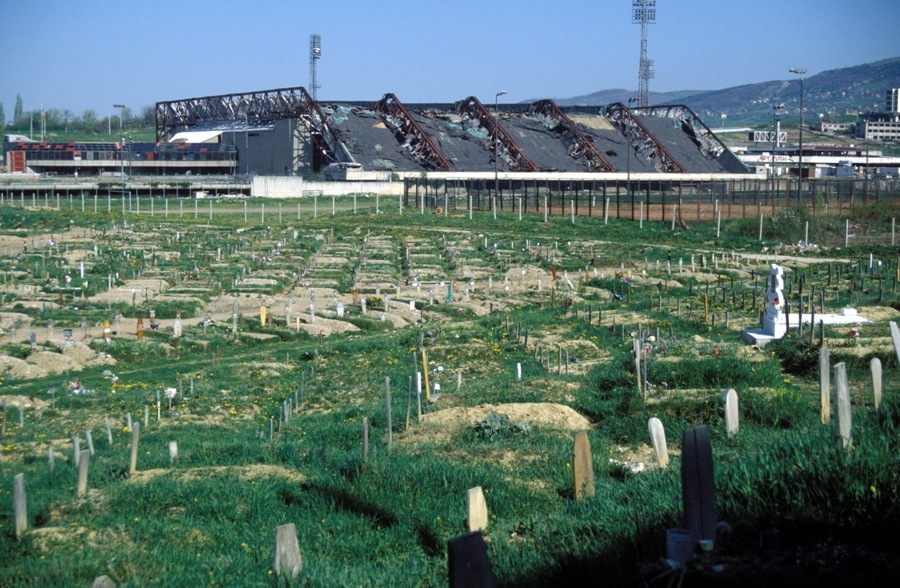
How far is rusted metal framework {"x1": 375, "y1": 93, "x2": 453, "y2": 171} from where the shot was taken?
257ft

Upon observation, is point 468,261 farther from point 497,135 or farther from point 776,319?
point 497,135

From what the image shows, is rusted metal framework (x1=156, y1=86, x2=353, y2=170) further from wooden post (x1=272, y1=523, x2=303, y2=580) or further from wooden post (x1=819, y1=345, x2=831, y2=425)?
wooden post (x1=272, y1=523, x2=303, y2=580)

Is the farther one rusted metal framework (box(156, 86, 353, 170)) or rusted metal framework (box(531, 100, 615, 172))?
rusted metal framework (box(531, 100, 615, 172))

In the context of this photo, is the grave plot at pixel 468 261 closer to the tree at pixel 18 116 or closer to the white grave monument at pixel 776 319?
the white grave monument at pixel 776 319

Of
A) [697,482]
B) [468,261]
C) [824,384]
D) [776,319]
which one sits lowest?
[468,261]

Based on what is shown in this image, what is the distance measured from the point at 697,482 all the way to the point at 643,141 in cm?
8565

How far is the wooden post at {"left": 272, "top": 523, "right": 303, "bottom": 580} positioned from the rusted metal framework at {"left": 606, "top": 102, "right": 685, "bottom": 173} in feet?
261

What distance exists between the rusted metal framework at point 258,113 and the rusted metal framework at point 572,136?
19572mm

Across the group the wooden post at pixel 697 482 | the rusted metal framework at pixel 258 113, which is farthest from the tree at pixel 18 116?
the wooden post at pixel 697 482

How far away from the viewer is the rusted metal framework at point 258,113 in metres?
78.1

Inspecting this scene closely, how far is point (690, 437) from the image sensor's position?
6371 mm

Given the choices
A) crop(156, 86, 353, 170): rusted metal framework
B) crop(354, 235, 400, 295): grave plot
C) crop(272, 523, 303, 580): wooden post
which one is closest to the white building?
crop(156, 86, 353, 170): rusted metal framework

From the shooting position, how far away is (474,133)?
8462 centimetres

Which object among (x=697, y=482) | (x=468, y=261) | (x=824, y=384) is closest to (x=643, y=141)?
(x=468, y=261)
